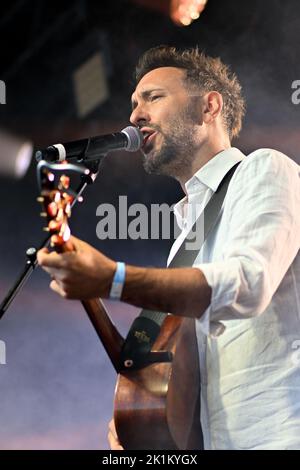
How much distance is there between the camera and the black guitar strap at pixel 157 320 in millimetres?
2051

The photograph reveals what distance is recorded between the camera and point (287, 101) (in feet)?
10.4

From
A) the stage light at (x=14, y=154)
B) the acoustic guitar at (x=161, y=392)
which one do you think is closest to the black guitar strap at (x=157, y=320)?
the acoustic guitar at (x=161, y=392)

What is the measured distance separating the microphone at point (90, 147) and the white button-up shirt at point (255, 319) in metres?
0.34

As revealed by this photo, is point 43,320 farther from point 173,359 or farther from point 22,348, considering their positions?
point 173,359

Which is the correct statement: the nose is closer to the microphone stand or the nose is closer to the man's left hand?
the microphone stand

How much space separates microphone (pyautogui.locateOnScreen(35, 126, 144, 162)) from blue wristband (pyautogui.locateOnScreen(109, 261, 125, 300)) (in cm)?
46

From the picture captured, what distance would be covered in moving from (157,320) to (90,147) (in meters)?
0.56

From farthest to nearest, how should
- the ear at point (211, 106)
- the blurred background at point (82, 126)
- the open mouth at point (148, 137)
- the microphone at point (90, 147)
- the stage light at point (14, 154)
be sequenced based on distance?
the stage light at point (14, 154) → the blurred background at point (82, 126) → the ear at point (211, 106) → the open mouth at point (148, 137) → the microphone at point (90, 147)

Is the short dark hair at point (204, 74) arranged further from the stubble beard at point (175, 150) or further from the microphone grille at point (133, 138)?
the microphone grille at point (133, 138)

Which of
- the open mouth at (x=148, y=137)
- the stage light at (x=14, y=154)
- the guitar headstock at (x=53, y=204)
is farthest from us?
the stage light at (x=14, y=154)

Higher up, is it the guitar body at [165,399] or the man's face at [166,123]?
the man's face at [166,123]

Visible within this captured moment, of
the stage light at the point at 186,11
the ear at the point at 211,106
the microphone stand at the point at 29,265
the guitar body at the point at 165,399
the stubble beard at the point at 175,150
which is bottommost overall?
the guitar body at the point at 165,399

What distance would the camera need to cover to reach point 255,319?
79.4 inches

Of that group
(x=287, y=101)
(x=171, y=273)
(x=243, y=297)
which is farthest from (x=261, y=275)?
(x=287, y=101)
